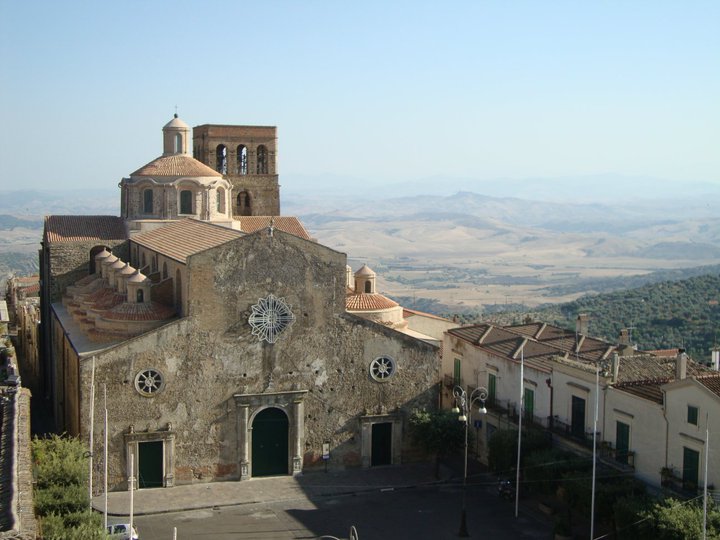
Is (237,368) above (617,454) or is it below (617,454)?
above

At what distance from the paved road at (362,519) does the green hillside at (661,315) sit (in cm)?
3032

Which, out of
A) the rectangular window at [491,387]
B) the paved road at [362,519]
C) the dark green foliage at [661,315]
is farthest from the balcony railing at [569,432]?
the dark green foliage at [661,315]

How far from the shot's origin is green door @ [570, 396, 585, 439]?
34.5 metres

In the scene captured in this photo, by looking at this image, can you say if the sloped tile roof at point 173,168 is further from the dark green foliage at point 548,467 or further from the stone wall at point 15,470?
the dark green foliage at point 548,467

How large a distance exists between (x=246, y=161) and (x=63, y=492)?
3865 cm

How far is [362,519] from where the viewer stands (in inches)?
1323

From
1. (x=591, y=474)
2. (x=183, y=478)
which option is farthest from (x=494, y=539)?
(x=183, y=478)

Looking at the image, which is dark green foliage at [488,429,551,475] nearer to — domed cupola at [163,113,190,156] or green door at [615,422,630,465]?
green door at [615,422,630,465]

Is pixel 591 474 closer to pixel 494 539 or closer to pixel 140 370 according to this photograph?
pixel 494 539

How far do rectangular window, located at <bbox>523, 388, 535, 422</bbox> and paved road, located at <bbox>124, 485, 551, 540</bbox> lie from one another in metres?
3.33

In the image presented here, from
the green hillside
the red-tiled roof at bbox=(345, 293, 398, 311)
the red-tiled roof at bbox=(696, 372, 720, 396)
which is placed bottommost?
the green hillside

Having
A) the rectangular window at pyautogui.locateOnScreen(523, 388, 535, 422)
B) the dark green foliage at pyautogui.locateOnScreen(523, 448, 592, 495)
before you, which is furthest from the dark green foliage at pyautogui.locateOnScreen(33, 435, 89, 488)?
the rectangular window at pyautogui.locateOnScreen(523, 388, 535, 422)

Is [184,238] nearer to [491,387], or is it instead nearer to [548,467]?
[491,387]

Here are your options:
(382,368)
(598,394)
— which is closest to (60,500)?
(382,368)
